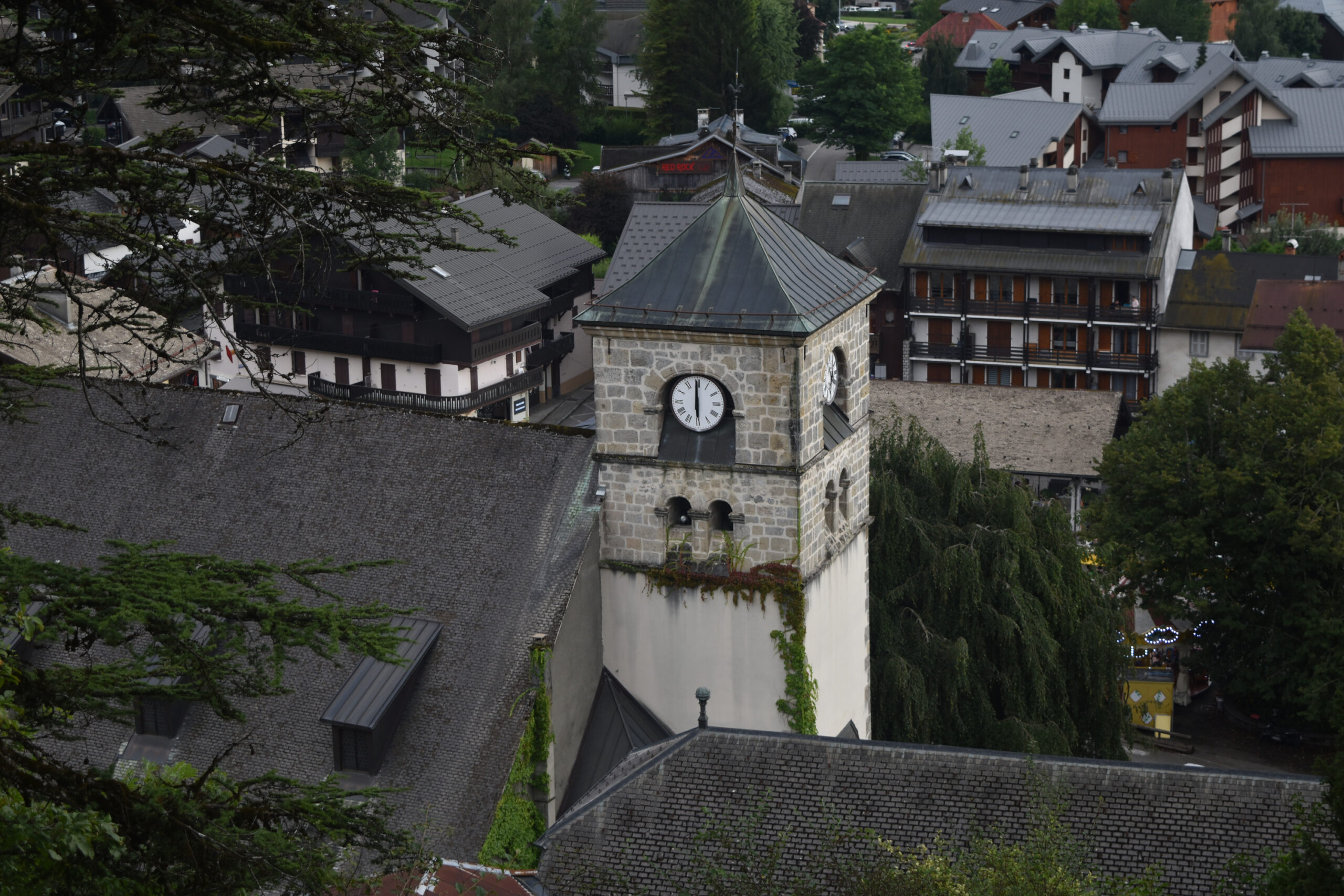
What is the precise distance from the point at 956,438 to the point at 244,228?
182ft

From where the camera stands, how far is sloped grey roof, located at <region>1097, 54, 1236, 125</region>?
427 feet

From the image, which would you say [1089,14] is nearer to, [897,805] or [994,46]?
[994,46]

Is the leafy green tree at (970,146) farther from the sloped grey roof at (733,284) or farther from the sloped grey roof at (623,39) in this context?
the sloped grey roof at (733,284)

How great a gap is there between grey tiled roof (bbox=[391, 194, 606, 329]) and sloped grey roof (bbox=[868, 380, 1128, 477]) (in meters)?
17.7

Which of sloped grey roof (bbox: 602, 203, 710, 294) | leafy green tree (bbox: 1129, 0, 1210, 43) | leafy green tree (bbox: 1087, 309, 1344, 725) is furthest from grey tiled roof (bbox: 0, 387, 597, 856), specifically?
leafy green tree (bbox: 1129, 0, 1210, 43)

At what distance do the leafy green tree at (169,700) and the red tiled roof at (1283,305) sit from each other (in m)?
74.6

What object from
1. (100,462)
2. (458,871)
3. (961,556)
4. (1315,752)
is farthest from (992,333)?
(458,871)

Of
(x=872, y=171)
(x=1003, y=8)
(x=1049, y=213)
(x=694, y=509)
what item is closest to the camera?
(x=694, y=509)

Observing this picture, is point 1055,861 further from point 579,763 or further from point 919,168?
point 919,168

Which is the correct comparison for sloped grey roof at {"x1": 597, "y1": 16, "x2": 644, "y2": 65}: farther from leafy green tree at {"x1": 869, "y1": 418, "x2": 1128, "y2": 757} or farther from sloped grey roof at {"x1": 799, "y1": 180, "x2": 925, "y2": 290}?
leafy green tree at {"x1": 869, "y1": 418, "x2": 1128, "y2": 757}

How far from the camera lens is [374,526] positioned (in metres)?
35.8

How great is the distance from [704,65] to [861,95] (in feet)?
41.2

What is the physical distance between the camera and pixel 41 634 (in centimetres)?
1469

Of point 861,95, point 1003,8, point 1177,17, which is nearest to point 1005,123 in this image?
point 861,95
